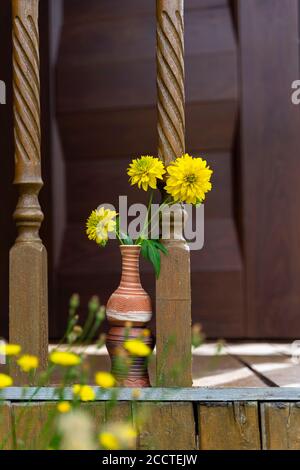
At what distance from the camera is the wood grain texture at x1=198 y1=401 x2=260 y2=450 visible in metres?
1.00

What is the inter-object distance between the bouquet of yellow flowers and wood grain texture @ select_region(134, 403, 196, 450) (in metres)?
0.28

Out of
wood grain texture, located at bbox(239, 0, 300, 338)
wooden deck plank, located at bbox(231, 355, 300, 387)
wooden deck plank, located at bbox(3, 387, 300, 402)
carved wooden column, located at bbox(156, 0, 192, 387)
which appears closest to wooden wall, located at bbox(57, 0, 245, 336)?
wood grain texture, located at bbox(239, 0, 300, 338)

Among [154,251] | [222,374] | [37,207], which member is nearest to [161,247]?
[154,251]

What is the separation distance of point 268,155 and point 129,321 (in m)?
1.25

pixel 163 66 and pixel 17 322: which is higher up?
pixel 163 66

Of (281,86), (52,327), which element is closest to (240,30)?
(281,86)

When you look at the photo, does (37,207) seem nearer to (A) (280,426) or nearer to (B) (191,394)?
(B) (191,394)

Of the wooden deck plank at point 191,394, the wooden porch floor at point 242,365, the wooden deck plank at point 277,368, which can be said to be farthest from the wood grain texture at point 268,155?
the wooden deck plank at point 191,394

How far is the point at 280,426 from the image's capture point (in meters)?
1.00

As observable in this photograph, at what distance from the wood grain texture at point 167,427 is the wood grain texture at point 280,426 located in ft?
0.44

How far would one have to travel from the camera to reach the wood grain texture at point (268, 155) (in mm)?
2135

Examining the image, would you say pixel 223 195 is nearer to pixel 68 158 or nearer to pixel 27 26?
pixel 68 158

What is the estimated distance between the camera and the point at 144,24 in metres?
2.24
